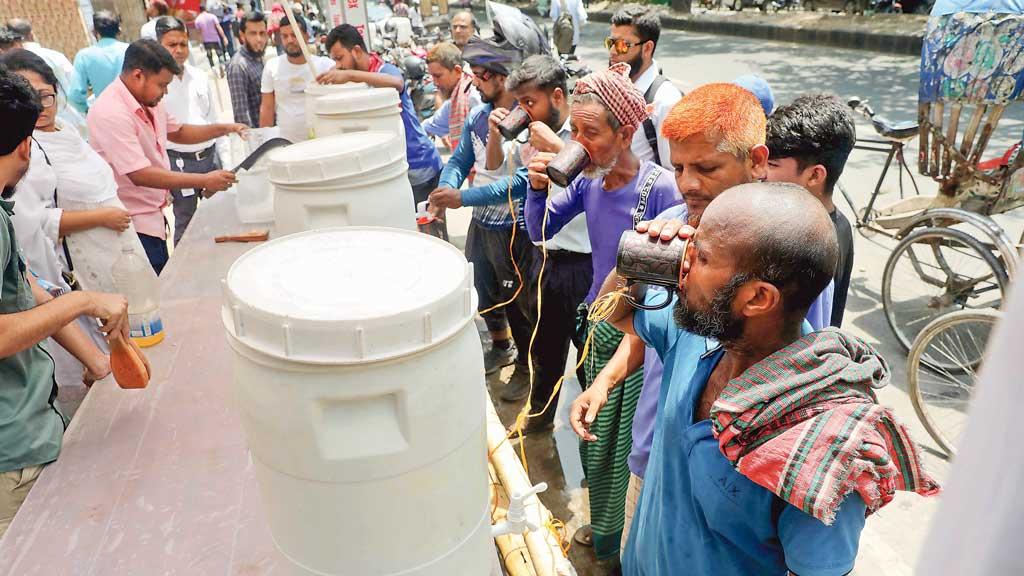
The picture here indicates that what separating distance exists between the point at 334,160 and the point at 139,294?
1079 millimetres

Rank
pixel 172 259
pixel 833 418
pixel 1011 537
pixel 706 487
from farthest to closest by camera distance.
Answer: pixel 172 259 → pixel 706 487 → pixel 833 418 → pixel 1011 537

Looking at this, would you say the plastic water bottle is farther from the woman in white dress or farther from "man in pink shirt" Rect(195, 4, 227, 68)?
"man in pink shirt" Rect(195, 4, 227, 68)

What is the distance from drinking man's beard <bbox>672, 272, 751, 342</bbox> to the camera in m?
1.12

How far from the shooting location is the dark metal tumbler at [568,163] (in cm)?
197

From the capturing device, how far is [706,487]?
1154 millimetres

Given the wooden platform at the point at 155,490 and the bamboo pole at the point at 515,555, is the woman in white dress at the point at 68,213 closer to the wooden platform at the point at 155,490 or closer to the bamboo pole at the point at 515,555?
the wooden platform at the point at 155,490

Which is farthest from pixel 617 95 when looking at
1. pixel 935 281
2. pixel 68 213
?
pixel 935 281

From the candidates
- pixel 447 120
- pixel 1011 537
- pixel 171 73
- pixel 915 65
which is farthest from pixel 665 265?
pixel 915 65

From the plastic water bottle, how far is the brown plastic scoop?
1.31ft

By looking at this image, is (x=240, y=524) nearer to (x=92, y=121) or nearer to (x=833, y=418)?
(x=833, y=418)

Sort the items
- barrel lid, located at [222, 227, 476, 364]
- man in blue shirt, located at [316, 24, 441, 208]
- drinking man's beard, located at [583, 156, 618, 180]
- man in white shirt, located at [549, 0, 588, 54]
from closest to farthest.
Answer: barrel lid, located at [222, 227, 476, 364] → drinking man's beard, located at [583, 156, 618, 180] → man in blue shirt, located at [316, 24, 441, 208] → man in white shirt, located at [549, 0, 588, 54]

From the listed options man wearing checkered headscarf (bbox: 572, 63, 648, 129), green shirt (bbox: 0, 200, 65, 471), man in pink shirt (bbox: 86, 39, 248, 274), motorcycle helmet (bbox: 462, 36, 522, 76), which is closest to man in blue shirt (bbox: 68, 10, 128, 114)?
man in pink shirt (bbox: 86, 39, 248, 274)

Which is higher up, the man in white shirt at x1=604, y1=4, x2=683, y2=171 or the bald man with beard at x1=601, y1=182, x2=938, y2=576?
the man in white shirt at x1=604, y1=4, x2=683, y2=171

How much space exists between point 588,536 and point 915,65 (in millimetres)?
11334
